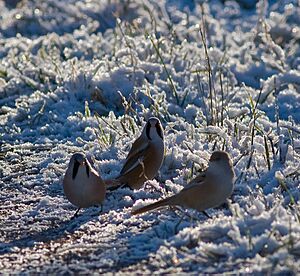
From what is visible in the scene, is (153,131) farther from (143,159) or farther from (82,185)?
(82,185)

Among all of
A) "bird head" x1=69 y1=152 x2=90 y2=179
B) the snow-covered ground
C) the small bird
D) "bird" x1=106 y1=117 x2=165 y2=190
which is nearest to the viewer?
the snow-covered ground

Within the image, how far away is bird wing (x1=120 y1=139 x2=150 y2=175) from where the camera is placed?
613cm

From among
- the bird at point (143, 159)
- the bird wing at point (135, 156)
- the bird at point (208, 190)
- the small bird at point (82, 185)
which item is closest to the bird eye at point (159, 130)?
the bird at point (143, 159)

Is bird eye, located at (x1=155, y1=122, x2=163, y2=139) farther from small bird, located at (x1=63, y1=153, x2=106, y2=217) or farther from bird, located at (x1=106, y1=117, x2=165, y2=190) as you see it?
small bird, located at (x1=63, y1=153, x2=106, y2=217)

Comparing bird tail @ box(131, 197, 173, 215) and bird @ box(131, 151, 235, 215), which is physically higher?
bird @ box(131, 151, 235, 215)

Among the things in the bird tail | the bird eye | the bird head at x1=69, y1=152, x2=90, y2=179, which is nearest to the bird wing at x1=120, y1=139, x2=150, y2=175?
the bird eye

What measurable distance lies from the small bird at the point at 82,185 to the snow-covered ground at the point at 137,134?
0.28 feet

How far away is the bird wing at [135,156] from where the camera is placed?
6129 millimetres

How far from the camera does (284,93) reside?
829 centimetres

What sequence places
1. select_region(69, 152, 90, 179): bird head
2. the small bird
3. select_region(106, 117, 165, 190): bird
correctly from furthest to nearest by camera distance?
select_region(106, 117, 165, 190): bird
select_region(69, 152, 90, 179): bird head
the small bird

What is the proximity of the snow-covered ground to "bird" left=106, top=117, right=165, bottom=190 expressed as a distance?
90 millimetres

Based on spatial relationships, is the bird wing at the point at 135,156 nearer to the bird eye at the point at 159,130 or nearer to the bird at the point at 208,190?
the bird eye at the point at 159,130

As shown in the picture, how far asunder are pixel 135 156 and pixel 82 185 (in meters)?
0.63

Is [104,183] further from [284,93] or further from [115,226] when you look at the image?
[284,93]
